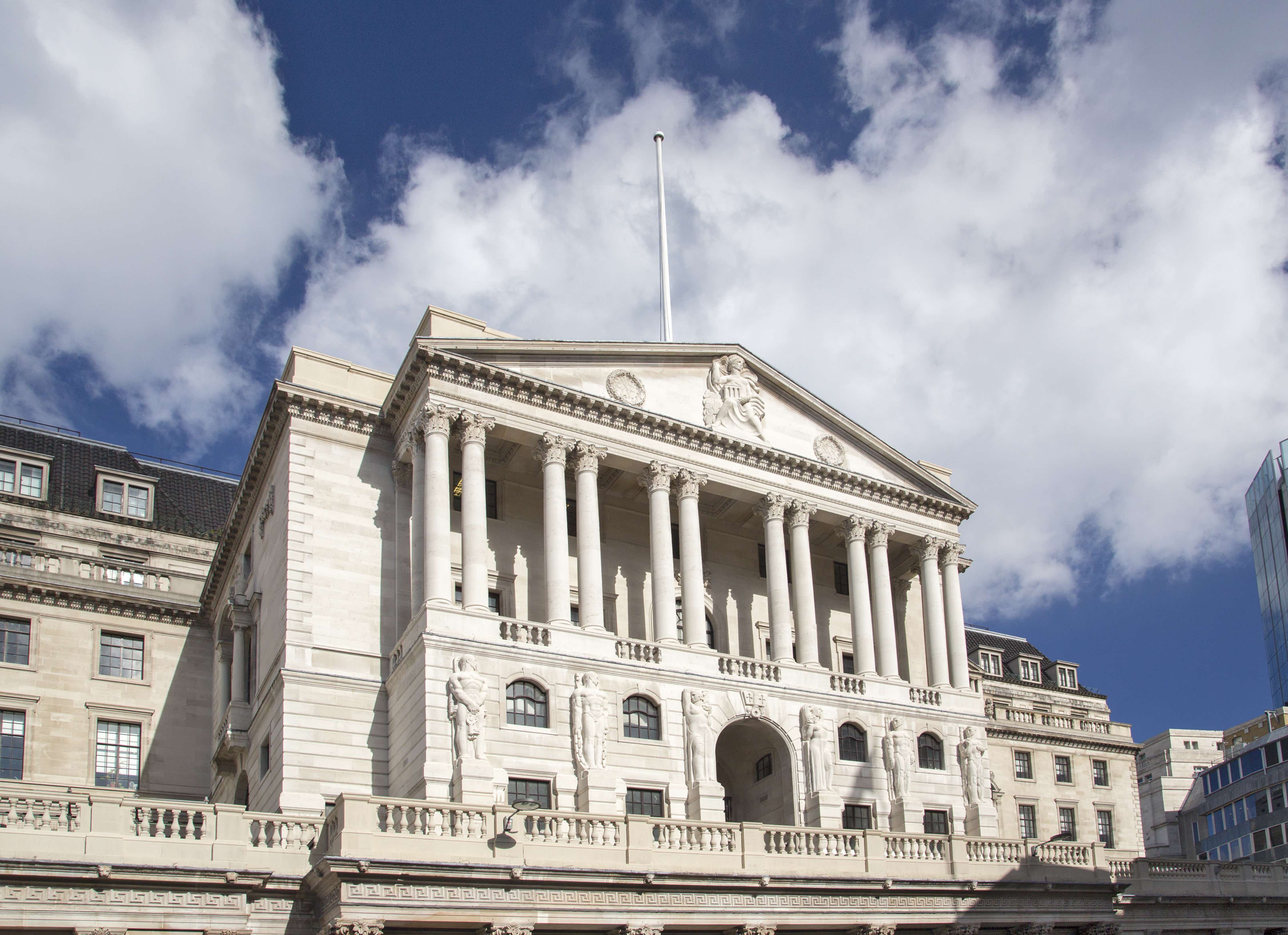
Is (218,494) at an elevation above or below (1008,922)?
above

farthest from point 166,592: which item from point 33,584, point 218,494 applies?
point 218,494

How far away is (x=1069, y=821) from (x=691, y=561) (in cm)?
3280

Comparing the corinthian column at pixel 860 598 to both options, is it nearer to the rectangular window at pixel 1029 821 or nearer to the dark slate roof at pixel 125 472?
the rectangular window at pixel 1029 821

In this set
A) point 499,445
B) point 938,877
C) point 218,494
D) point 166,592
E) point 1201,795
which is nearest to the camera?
point 938,877

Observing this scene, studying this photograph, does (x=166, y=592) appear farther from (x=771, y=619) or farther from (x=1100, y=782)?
(x=1100, y=782)

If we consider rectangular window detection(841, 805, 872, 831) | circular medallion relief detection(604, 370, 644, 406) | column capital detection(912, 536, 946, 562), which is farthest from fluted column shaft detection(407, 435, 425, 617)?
column capital detection(912, 536, 946, 562)

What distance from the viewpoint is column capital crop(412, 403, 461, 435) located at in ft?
139

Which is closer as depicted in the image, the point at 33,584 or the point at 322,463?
the point at 322,463

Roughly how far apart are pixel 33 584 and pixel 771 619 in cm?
2843

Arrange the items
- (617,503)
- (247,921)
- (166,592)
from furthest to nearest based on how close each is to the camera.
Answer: (166,592), (617,503), (247,921)

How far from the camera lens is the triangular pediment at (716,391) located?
149 feet

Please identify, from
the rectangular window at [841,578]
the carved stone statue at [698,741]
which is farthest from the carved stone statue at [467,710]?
the rectangular window at [841,578]

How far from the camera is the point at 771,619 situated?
47438mm

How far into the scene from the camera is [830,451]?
51625 mm
